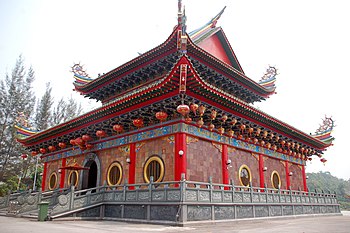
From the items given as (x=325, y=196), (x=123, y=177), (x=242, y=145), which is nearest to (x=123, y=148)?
(x=123, y=177)

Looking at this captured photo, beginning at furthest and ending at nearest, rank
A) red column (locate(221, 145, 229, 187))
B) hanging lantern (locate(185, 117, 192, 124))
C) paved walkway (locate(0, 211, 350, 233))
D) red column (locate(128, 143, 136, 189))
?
red column (locate(221, 145, 229, 187))
red column (locate(128, 143, 136, 189))
hanging lantern (locate(185, 117, 192, 124))
paved walkway (locate(0, 211, 350, 233))

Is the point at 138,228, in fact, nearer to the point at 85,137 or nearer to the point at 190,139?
the point at 190,139

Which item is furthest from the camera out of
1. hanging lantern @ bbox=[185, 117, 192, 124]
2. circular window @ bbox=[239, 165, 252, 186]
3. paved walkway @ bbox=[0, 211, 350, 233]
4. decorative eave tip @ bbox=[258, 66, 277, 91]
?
decorative eave tip @ bbox=[258, 66, 277, 91]

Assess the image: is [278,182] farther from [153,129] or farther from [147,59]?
[147,59]

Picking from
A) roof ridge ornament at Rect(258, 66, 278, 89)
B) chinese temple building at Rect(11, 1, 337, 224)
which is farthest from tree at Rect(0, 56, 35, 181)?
roof ridge ornament at Rect(258, 66, 278, 89)

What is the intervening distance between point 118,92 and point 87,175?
5.78 meters

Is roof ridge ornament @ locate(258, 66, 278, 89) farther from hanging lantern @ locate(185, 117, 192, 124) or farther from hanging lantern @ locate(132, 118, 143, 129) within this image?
hanging lantern @ locate(132, 118, 143, 129)

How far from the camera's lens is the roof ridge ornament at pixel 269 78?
21.8m

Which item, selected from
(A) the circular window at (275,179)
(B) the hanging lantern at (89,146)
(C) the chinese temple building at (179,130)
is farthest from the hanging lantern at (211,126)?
(B) the hanging lantern at (89,146)

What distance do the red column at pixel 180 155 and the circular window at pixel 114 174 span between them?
13.5ft

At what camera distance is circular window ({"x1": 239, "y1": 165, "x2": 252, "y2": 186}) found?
53.9 ft

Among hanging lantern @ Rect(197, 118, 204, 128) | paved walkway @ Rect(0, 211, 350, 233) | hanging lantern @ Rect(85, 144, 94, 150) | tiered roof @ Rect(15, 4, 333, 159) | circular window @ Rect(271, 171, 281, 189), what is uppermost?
tiered roof @ Rect(15, 4, 333, 159)

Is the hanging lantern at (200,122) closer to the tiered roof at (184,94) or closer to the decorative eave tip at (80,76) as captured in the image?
the tiered roof at (184,94)

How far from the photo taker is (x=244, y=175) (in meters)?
16.7
